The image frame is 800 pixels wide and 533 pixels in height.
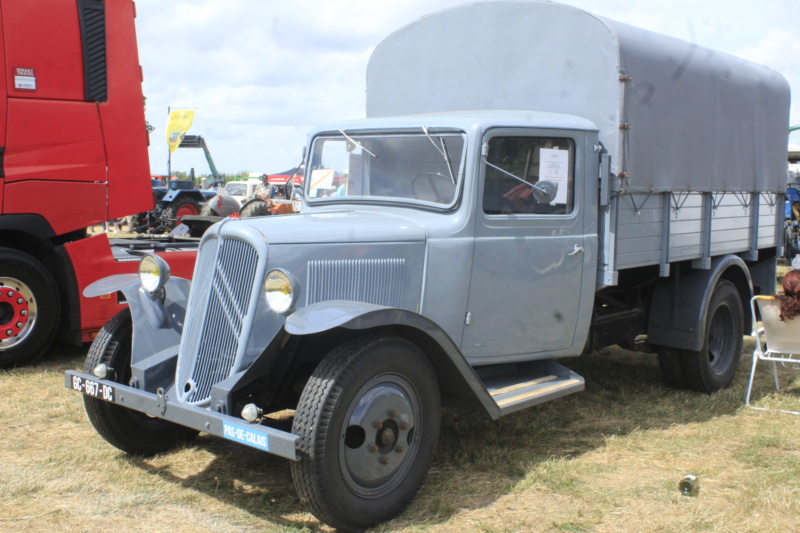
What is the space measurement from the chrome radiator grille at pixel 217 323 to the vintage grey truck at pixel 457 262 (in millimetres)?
14

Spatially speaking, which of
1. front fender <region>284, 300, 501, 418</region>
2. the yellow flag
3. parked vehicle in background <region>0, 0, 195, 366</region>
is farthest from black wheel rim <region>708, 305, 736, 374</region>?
the yellow flag

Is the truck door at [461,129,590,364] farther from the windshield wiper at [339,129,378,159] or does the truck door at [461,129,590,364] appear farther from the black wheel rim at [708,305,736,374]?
the black wheel rim at [708,305,736,374]

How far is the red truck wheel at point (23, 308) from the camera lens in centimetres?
621

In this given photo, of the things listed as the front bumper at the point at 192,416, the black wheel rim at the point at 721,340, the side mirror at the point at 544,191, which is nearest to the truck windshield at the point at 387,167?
the side mirror at the point at 544,191

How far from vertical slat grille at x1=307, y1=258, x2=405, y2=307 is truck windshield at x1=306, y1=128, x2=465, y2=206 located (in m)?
0.56

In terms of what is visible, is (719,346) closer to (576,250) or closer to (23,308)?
(576,250)

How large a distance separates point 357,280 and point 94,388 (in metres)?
1.41

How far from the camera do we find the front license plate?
3.77m

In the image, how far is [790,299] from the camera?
5570 millimetres

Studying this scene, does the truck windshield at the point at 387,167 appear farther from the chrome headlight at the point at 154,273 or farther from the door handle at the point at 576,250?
the chrome headlight at the point at 154,273

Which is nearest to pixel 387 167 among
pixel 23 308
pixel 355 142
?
pixel 355 142

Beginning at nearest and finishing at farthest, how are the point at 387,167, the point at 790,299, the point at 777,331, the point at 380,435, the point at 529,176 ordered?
1. the point at 380,435
2. the point at 529,176
3. the point at 387,167
4. the point at 790,299
5. the point at 777,331

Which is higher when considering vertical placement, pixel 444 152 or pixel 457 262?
pixel 444 152

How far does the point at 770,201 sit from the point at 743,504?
3.77 meters
